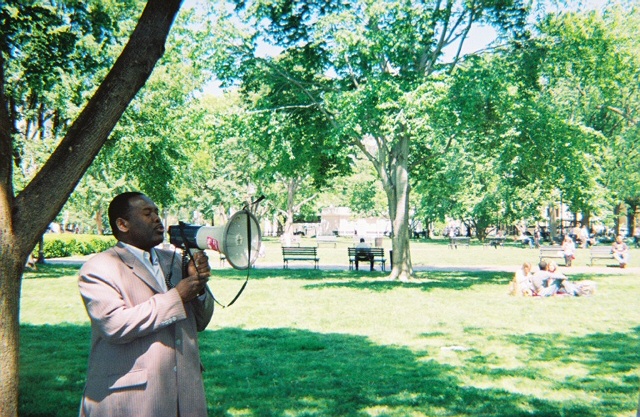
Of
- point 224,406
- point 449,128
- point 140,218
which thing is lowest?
point 224,406

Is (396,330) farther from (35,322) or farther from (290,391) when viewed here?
(35,322)

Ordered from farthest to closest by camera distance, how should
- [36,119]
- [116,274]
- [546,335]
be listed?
[36,119]
[546,335]
[116,274]

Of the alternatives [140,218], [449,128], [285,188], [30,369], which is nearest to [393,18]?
[449,128]

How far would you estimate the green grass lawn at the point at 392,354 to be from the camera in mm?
5965

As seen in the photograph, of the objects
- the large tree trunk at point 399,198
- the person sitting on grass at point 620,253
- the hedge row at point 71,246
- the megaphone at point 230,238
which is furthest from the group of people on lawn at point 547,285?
the hedge row at point 71,246

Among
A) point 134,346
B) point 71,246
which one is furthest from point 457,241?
point 134,346

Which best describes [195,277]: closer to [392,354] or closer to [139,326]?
[139,326]

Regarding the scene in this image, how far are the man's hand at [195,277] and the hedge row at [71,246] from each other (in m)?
25.9

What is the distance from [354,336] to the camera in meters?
9.53

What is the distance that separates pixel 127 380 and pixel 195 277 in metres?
0.58

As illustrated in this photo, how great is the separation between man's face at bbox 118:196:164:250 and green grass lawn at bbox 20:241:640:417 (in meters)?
3.15

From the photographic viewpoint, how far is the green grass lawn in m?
5.96

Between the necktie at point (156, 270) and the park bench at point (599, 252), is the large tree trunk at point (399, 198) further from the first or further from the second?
the necktie at point (156, 270)

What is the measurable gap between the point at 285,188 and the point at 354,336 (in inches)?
1848
